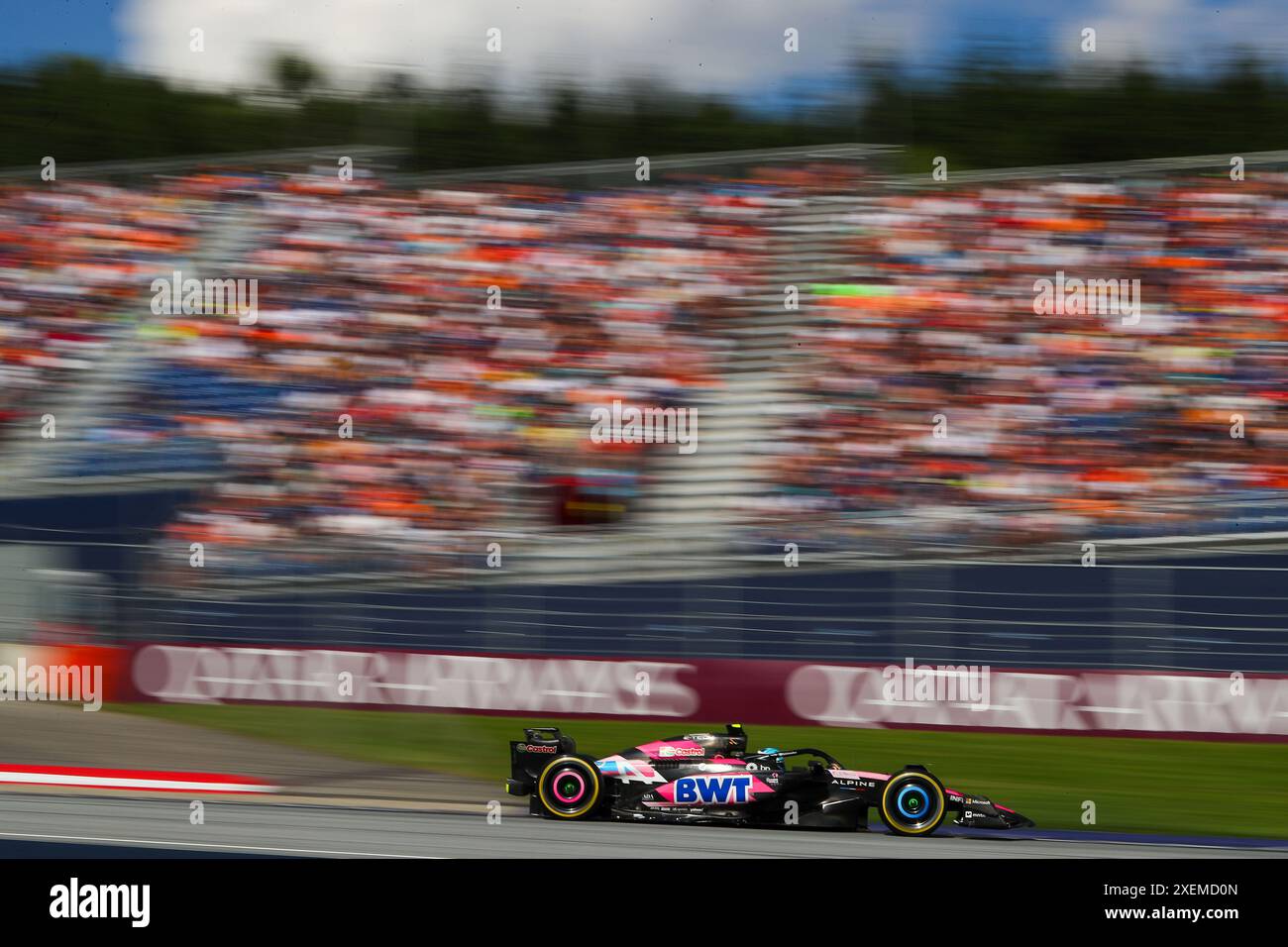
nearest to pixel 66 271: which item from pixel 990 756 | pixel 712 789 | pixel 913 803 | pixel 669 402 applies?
pixel 669 402

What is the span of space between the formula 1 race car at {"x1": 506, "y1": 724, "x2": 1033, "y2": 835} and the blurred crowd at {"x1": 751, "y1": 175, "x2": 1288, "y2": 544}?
351 cm

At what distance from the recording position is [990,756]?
9180mm

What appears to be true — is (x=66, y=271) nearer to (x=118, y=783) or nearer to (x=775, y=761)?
(x=118, y=783)

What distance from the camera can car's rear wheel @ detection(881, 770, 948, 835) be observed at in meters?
6.98

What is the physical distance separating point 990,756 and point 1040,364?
3.95 meters

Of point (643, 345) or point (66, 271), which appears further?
point (66, 271)

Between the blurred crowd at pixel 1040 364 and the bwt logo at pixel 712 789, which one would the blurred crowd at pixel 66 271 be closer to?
the blurred crowd at pixel 1040 364

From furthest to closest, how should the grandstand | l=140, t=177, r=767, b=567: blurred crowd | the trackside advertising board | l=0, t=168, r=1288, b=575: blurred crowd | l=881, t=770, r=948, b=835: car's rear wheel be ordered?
l=140, t=177, r=767, b=567: blurred crowd → l=0, t=168, r=1288, b=575: blurred crowd → the grandstand → the trackside advertising board → l=881, t=770, r=948, b=835: car's rear wheel

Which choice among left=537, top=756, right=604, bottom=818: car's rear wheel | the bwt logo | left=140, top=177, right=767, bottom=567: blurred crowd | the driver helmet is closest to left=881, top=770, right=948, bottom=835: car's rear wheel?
the driver helmet

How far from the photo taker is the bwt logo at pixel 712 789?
23.9 feet

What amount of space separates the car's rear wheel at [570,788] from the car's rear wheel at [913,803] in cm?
149

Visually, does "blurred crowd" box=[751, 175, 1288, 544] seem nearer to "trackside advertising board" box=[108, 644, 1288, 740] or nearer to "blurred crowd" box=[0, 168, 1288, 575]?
"blurred crowd" box=[0, 168, 1288, 575]

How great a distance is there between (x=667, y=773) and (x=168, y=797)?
2867mm

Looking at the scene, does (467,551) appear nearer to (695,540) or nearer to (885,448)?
(695,540)
